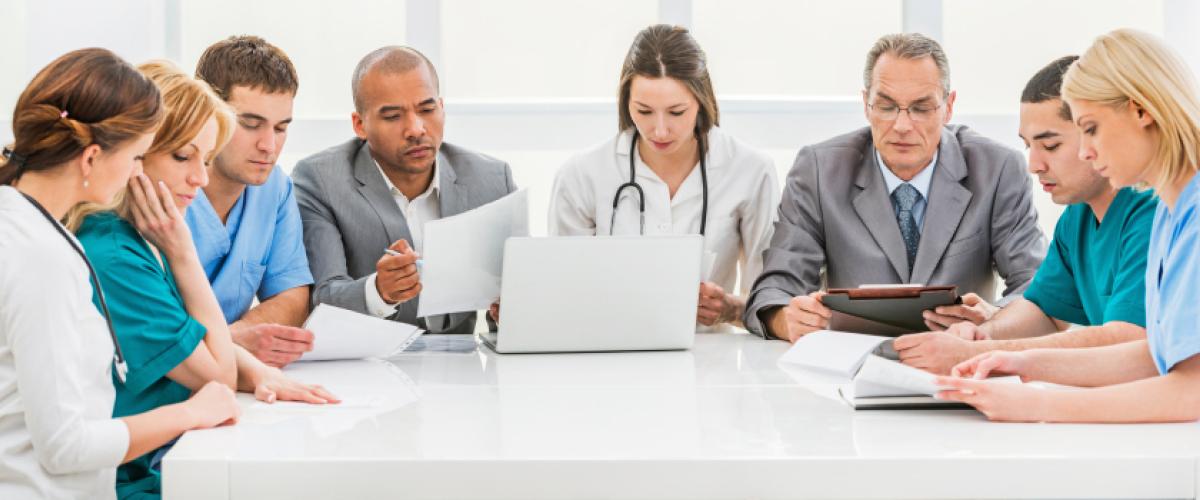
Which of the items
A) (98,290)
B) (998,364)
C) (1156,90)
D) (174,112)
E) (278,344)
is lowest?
(278,344)

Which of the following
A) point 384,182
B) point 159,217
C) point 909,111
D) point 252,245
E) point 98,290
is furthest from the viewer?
point 384,182

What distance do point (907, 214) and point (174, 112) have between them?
1.94m

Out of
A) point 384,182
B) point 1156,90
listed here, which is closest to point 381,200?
point 384,182

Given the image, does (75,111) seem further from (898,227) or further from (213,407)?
(898,227)

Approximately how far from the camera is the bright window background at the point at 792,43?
512 cm

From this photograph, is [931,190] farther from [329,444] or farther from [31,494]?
[31,494]

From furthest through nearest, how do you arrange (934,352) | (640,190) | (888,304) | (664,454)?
(640,190)
(888,304)
(934,352)
(664,454)

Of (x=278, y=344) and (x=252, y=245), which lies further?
(x=252, y=245)

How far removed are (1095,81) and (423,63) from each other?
1.91 meters

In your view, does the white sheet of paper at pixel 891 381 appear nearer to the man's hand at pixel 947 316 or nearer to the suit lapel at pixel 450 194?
the man's hand at pixel 947 316

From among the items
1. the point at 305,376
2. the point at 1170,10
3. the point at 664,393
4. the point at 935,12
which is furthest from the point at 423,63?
the point at 1170,10

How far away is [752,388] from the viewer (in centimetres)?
201

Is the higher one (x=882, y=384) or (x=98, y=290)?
(x=98, y=290)

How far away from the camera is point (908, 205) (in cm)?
314
